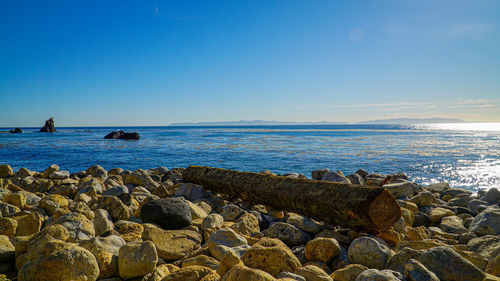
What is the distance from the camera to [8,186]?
646 centimetres

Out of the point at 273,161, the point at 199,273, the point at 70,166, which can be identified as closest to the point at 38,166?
the point at 70,166

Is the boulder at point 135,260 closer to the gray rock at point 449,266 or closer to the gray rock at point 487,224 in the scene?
the gray rock at point 449,266

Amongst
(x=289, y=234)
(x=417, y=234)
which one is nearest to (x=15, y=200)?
(x=289, y=234)

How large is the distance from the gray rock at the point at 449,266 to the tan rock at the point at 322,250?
887mm

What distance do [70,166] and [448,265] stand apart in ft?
57.5

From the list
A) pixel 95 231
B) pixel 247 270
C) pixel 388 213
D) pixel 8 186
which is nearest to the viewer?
pixel 247 270

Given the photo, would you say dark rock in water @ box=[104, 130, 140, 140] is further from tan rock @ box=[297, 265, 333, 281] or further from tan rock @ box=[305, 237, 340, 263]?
tan rock @ box=[297, 265, 333, 281]

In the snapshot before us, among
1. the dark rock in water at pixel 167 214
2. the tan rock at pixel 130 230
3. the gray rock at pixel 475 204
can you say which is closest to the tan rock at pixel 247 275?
the tan rock at pixel 130 230

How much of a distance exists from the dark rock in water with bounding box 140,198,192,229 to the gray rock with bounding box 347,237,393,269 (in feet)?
7.77

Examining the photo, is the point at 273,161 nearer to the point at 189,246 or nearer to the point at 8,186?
the point at 8,186

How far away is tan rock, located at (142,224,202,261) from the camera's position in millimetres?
3248

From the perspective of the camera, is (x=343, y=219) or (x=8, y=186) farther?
(x=8, y=186)

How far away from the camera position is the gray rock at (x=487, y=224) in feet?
14.2

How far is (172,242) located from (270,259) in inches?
51.8
